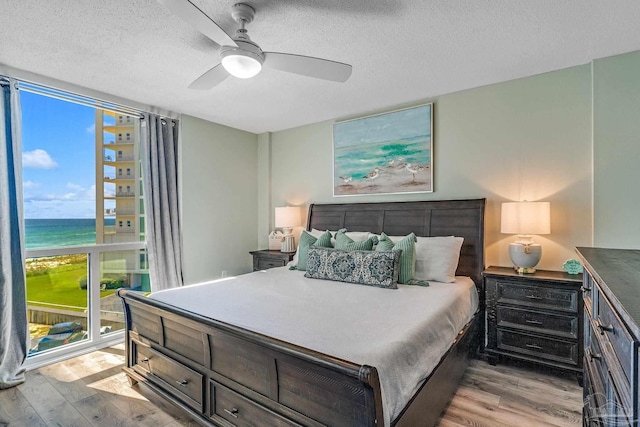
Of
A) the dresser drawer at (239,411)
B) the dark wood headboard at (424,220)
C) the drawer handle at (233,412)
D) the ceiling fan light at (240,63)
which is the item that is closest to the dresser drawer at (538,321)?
the dark wood headboard at (424,220)

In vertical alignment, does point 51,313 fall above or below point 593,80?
below

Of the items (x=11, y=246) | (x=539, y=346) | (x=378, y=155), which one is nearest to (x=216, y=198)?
(x=11, y=246)

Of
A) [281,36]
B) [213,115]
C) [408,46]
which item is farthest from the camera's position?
[213,115]

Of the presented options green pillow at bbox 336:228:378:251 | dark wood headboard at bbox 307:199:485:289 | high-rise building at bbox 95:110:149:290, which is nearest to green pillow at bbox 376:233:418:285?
green pillow at bbox 336:228:378:251

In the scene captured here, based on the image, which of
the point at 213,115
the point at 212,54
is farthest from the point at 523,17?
the point at 213,115

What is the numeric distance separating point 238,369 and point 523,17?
2.75m

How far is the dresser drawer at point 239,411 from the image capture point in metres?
1.58

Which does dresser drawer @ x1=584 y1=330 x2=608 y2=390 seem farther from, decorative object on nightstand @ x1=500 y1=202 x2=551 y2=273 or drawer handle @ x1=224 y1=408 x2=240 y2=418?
drawer handle @ x1=224 y1=408 x2=240 y2=418

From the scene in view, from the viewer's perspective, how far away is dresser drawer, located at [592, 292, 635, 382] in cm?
82

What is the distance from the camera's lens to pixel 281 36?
227 cm

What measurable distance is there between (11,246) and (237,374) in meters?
2.39

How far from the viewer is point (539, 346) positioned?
2.60m

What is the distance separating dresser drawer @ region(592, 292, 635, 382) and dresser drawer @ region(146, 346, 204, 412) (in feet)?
6.36

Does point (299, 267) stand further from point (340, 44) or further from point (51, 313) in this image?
point (51, 313)
